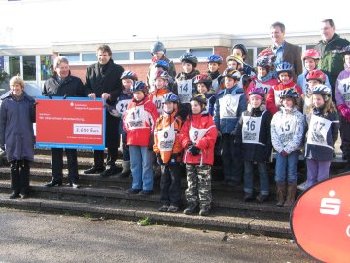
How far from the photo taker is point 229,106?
7695 mm

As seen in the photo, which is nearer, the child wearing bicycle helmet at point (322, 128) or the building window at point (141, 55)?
the child wearing bicycle helmet at point (322, 128)

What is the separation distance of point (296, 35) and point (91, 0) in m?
12.9

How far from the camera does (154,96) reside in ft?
27.1

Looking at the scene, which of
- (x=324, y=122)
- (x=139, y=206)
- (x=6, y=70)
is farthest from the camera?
(x=6, y=70)

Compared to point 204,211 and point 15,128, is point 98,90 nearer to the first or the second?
point 15,128

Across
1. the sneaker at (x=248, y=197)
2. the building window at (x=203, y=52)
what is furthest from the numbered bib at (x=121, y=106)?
the building window at (x=203, y=52)

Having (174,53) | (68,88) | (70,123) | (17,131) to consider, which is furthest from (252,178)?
(174,53)

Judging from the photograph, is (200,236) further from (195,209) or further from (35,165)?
(35,165)

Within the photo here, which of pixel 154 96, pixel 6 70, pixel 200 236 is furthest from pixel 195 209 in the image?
pixel 6 70

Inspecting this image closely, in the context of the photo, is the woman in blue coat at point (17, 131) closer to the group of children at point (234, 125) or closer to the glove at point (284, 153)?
the group of children at point (234, 125)

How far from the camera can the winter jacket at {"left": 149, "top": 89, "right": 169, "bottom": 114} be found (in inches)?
323

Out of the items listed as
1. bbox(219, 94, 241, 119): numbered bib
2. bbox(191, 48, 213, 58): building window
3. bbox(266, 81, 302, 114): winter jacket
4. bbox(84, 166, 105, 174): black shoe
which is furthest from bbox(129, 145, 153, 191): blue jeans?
bbox(191, 48, 213, 58): building window

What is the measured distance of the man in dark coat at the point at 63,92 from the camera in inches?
347

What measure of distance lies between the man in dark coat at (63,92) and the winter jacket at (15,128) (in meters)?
0.48
